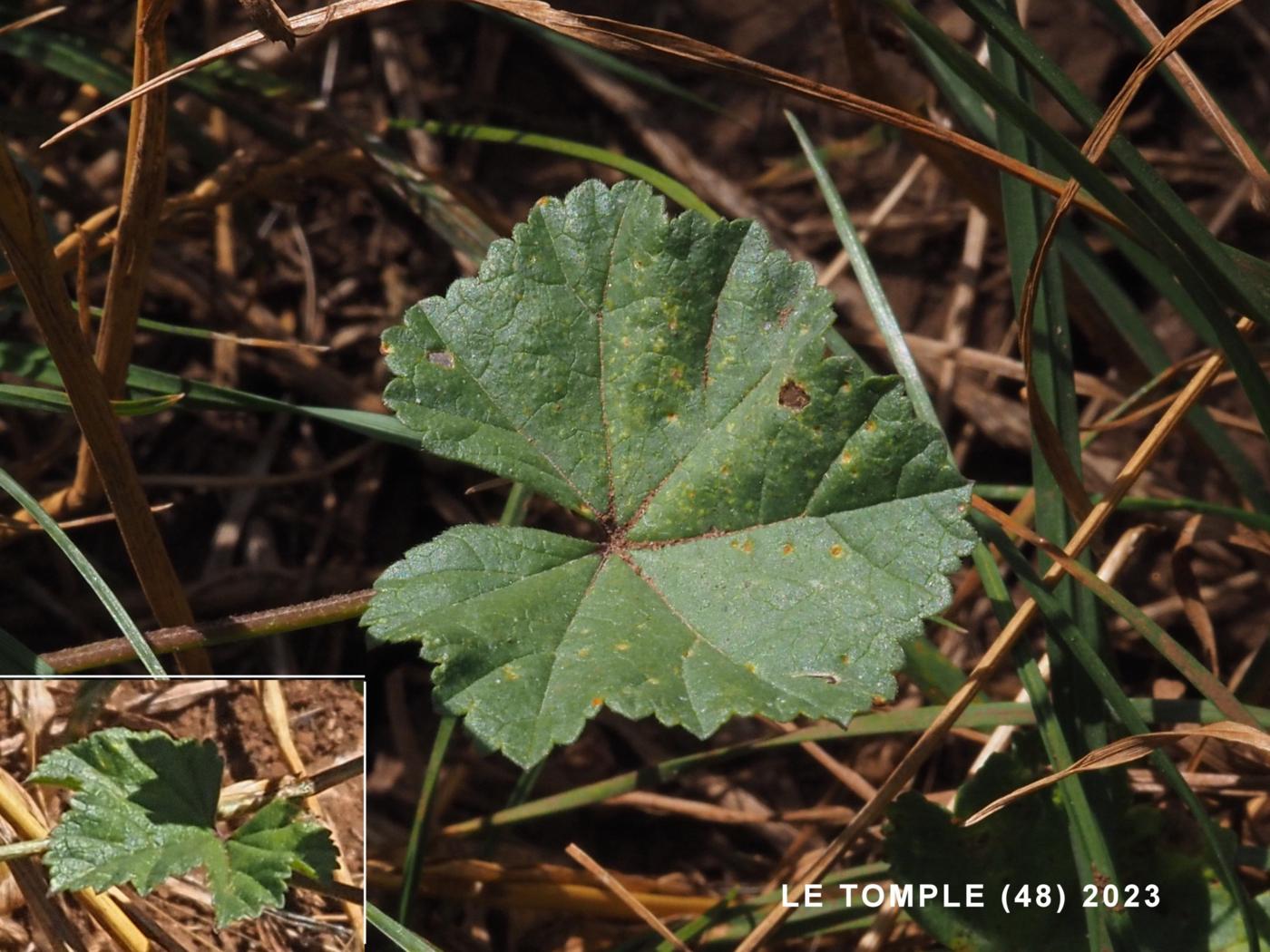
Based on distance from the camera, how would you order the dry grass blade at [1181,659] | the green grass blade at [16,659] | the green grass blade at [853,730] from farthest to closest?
the green grass blade at [853,730]
the dry grass blade at [1181,659]
the green grass blade at [16,659]

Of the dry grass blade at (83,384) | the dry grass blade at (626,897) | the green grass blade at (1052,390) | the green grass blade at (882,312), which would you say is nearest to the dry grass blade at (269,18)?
the dry grass blade at (83,384)

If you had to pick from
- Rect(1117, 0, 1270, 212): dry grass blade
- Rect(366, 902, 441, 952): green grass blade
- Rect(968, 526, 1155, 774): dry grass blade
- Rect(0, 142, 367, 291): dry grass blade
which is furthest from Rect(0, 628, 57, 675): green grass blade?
Rect(1117, 0, 1270, 212): dry grass blade

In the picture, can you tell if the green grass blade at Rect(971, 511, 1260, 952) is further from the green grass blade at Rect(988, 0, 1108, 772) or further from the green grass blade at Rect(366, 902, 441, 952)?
the green grass blade at Rect(366, 902, 441, 952)

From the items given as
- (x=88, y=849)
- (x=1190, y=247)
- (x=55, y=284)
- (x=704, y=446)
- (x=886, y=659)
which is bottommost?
(x=88, y=849)

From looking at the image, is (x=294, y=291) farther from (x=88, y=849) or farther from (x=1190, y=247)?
(x=1190, y=247)

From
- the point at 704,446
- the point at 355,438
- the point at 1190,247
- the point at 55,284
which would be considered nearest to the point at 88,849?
the point at 55,284

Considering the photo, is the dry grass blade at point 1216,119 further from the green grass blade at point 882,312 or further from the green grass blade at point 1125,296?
the green grass blade at point 882,312

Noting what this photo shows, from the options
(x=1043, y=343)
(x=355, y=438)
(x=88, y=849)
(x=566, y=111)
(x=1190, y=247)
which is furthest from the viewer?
(x=566, y=111)

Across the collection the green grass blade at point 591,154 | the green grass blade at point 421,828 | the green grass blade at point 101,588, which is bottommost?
the green grass blade at point 421,828
